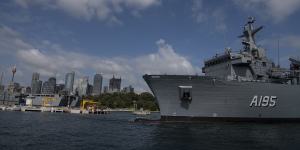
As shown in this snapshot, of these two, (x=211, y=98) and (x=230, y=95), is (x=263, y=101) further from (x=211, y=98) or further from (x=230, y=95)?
(x=211, y=98)

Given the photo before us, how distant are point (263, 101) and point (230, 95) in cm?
536

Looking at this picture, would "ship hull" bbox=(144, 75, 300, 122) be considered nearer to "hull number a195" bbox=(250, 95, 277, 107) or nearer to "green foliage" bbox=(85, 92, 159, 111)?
"hull number a195" bbox=(250, 95, 277, 107)

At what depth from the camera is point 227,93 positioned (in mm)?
38688

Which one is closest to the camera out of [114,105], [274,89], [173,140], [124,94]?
[173,140]

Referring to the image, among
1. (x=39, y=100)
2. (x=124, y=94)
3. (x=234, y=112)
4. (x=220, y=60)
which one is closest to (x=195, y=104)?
(x=234, y=112)

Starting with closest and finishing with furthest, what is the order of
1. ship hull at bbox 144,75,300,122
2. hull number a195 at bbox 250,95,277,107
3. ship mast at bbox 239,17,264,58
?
ship hull at bbox 144,75,300,122 → hull number a195 at bbox 250,95,277,107 → ship mast at bbox 239,17,264,58

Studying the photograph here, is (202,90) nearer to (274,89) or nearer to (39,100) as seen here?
(274,89)

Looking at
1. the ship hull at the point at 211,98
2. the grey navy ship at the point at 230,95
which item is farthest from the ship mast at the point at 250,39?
the ship hull at the point at 211,98

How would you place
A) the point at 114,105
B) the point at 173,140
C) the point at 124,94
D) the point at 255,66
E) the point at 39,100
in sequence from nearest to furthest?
1. the point at 173,140
2. the point at 255,66
3. the point at 39,100
4. the point at 114,105
5. the point at 124,94

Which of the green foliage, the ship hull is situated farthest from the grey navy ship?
the green foliage

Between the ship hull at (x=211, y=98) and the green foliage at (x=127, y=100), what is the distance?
355ft

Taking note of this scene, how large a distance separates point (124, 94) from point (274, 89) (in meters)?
132

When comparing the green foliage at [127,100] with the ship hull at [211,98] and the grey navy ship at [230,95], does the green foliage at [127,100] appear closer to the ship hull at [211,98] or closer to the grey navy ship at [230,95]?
the grey navy ship at [230,95]

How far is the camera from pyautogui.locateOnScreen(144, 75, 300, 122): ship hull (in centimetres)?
3834
